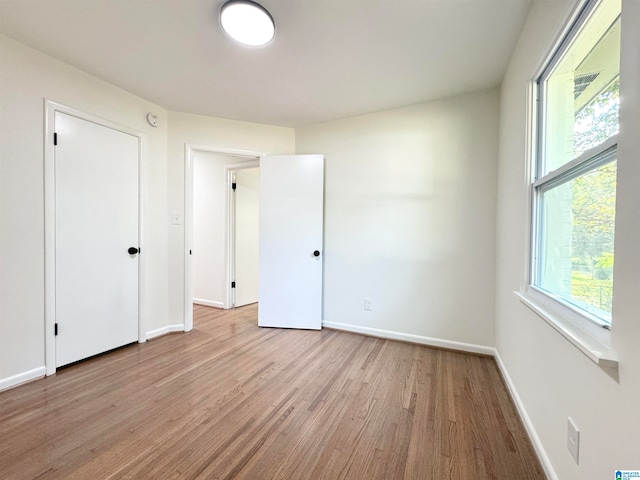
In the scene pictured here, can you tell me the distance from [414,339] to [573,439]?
5.74 feet

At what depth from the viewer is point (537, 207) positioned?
5.08ft

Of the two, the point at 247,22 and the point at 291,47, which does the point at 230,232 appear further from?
the point at 247,22

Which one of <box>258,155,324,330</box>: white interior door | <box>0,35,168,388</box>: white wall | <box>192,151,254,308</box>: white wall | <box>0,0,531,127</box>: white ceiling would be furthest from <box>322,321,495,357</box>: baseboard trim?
<box>0,35,168,388</box>: white wall

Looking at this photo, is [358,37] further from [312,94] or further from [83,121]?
[83,121]

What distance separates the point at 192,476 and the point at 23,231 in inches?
79.6

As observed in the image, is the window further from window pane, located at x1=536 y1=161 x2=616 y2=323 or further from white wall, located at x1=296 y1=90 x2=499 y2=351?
white wall, located at x1=296 y1=90 x2=499 y2=351

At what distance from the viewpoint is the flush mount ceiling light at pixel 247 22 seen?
58.7 inches

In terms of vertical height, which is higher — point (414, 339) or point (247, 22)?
point (247, 22)

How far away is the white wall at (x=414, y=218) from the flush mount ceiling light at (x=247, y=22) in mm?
1496

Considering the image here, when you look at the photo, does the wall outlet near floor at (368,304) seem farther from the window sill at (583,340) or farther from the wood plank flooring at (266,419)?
the window sill at (583,340)

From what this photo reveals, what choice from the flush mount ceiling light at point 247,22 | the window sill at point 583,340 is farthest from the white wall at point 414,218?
the flush mount ceiling light at point 247,22

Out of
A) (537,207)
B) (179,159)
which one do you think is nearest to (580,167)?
(537,207)

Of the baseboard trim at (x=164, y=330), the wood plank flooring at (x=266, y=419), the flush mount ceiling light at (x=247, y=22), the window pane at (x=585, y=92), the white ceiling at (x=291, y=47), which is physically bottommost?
the wood plank flooring at (x=266, y=419)

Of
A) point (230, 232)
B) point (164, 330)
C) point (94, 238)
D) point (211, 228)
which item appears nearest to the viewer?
point (94, 238)
